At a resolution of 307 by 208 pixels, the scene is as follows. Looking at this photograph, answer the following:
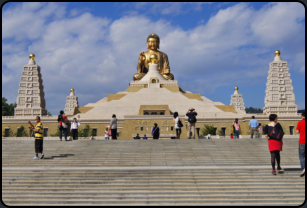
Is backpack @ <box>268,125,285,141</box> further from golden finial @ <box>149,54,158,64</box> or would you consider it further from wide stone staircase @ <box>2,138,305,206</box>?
golden finial @ <box>149,54,158,64</box>

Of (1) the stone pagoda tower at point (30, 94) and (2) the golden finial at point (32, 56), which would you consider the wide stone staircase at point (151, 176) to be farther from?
(2) the golden finial at point (32, 56)

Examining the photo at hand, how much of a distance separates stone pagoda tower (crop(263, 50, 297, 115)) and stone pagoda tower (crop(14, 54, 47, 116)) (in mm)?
22159

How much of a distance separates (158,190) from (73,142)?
19.9 ft

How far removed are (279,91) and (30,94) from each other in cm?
2439

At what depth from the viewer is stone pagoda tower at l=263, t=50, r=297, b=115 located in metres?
30.5

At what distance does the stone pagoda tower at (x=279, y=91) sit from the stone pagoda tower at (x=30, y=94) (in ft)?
72.7

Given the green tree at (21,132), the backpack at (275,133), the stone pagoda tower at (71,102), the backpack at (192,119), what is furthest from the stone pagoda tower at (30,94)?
the backpack at (275,133)

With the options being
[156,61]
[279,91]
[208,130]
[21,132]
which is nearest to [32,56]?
[21,132]

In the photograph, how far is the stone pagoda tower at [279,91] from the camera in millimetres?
30547

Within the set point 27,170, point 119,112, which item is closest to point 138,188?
point 27,170

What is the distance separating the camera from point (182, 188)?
7730mm

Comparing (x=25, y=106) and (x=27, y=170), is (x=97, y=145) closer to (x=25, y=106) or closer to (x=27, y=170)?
(x=27, y=170)

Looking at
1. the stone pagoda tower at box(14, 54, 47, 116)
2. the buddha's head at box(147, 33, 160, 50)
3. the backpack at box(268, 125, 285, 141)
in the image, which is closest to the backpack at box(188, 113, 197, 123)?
the backpack at box(268, 125, 285, 141)

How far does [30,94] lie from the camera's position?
107ft
